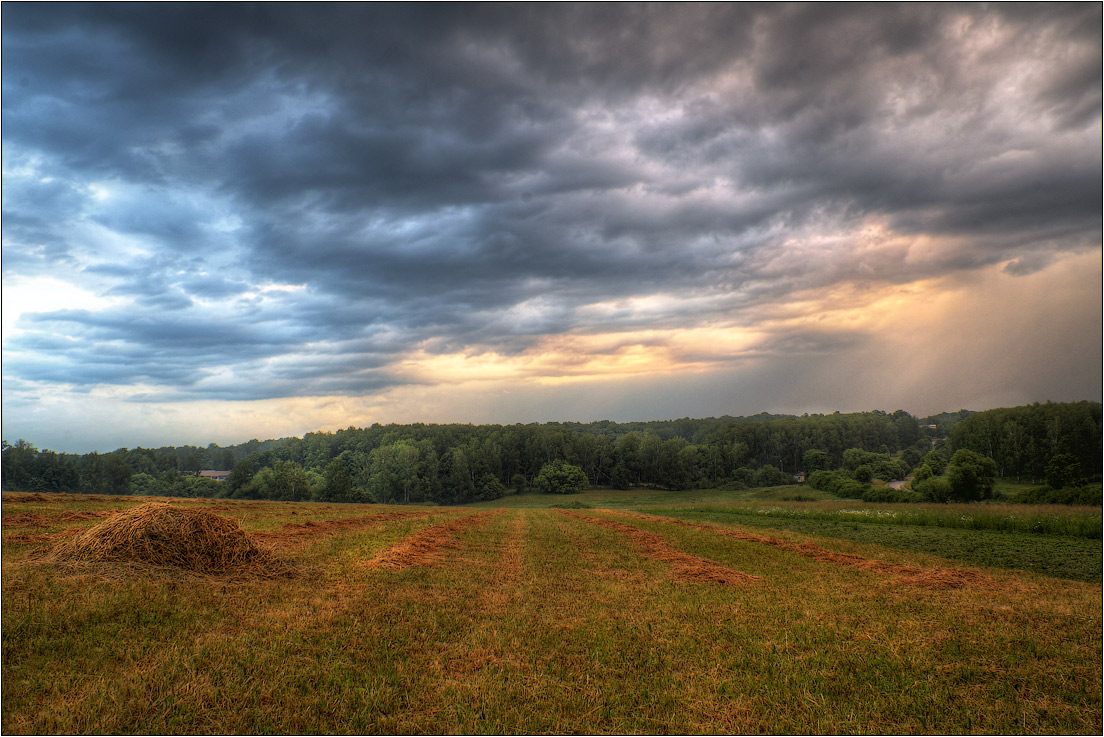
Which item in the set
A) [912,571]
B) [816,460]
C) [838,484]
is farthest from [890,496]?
[816,460]

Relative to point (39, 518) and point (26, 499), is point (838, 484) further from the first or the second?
point (26, 499)

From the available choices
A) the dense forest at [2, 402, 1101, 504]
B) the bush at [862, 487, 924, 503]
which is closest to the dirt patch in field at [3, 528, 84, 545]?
the dense forest at [2, 402, 1101, 504]

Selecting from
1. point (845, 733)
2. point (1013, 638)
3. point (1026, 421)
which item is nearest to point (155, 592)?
point (845, 733)

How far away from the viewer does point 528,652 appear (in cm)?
839

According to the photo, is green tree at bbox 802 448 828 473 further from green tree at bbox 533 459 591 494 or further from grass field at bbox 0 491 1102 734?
grass field at bbox 0 491 1102 734

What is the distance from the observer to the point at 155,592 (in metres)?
9.44

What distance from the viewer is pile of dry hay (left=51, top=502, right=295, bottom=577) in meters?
11.0

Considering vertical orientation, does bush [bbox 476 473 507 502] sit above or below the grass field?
below

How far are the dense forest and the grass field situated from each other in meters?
61.6

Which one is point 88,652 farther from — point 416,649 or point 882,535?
point 882,535

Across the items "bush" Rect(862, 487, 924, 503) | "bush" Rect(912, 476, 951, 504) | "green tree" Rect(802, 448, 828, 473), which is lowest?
"green tree" Rect(802, 448, 828, 473)

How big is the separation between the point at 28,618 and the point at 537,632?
8220mm

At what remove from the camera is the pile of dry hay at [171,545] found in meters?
11.0

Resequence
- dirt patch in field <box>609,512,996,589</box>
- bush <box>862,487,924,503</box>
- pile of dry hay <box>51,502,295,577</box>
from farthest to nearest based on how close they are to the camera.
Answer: bush <box>862,487,924,503</box> → dirt patch in field <box>609,512,996,589</box> → pile of dry hay <box>51,502,295,577</box>
